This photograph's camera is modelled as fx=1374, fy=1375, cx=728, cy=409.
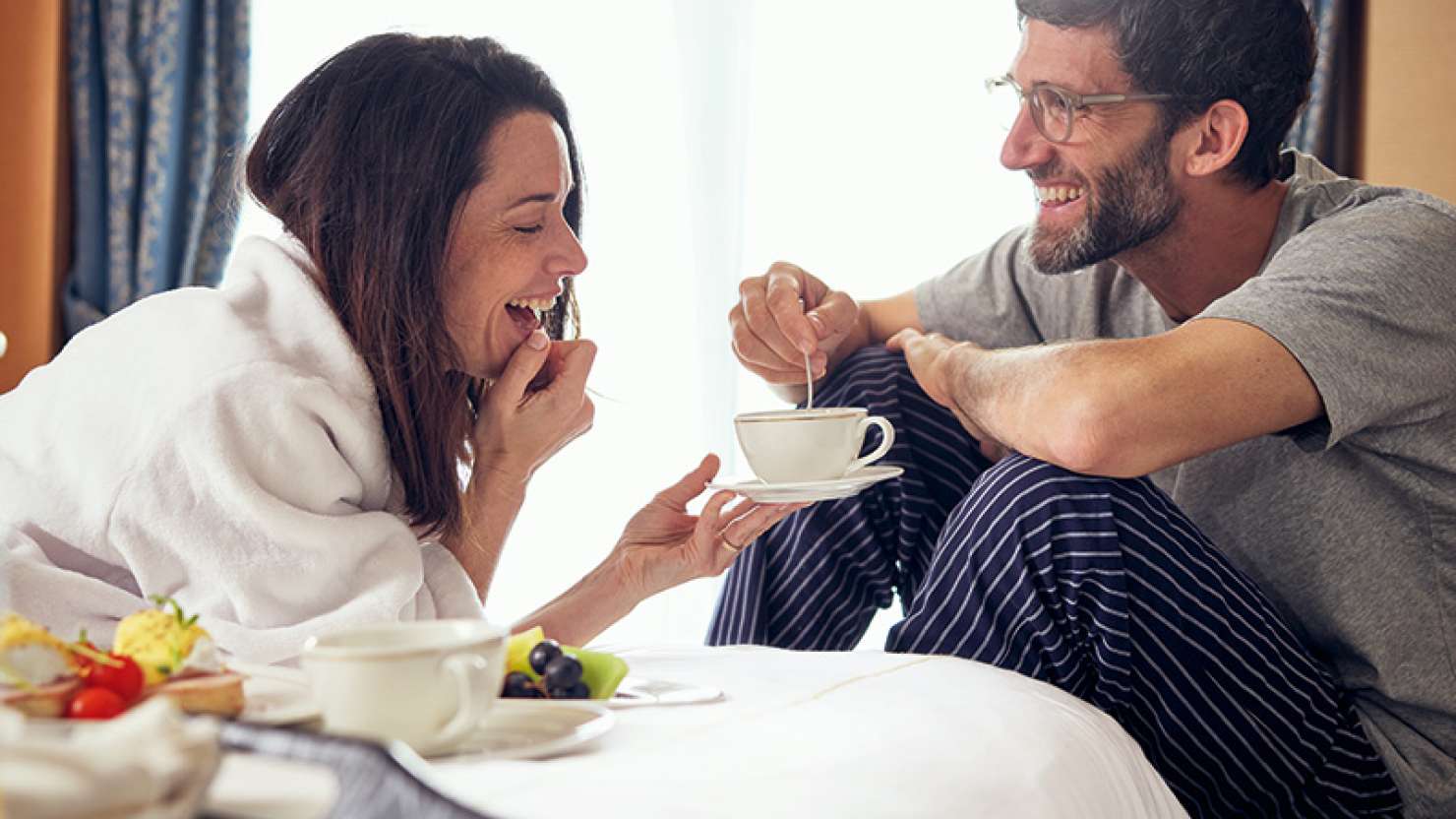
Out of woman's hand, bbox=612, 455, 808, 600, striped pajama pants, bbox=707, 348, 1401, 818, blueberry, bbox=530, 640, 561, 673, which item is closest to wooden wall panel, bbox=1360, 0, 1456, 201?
striped pajama pants, bbox=707, 348, 1401, 818

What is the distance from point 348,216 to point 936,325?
106cm

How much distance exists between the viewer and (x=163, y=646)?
913mm

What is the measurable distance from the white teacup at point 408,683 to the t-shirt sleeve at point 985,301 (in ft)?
→ 5.03

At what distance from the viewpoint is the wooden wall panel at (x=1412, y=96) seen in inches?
125

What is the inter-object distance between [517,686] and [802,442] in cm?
59

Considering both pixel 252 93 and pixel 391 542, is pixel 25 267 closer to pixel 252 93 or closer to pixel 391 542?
pixel 252 93

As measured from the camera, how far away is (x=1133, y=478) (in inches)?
61.6

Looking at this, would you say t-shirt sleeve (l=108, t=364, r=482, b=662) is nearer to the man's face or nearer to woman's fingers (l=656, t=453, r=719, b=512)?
woman's fingers (l=656, t=453, r=719, b=512)

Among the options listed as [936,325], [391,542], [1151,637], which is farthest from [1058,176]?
[391,542]

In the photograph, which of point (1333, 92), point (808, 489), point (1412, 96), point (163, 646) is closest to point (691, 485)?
point (808, 489)

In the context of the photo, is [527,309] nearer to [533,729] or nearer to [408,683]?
[533,729]

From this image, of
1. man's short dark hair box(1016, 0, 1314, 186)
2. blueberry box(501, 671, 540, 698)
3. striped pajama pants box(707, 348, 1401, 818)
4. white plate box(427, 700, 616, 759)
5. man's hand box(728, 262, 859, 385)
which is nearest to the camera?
white plate box(427, 700, 616, 759)

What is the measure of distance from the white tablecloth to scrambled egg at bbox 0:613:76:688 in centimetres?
24

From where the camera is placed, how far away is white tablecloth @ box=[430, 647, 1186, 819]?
0.86 meters
